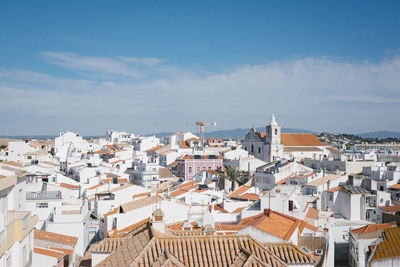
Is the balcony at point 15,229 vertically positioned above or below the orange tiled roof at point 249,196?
above

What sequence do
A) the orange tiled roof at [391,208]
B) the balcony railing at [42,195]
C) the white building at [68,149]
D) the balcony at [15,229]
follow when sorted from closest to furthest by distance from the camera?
1. the balcony at [15,229]
2. the balcony railing at [42,195]
3. the orange tiled roof at [391,208]
4. the white building at [68,149]

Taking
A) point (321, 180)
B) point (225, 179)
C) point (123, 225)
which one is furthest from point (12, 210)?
point (225, 179)

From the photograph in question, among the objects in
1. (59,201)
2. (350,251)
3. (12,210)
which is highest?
(12,210)

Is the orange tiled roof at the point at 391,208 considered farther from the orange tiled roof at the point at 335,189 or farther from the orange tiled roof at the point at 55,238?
the orange tiled roof at the point at 55,238

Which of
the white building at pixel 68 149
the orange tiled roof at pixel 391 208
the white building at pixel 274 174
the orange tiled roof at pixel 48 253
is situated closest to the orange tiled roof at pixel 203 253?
the orange tiled roof at pixel 48 253

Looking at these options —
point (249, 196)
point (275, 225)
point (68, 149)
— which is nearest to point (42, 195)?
point (249, 196)

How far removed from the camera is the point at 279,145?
282 feet

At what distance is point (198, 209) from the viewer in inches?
1226

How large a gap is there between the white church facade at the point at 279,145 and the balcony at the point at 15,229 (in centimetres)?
Result: 7162

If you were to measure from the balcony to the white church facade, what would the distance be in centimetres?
7162

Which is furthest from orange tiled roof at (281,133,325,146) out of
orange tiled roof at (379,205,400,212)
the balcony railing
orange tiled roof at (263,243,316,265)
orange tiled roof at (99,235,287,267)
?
orange tiled roof at (99,235,287,267)

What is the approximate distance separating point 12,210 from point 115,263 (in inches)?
136

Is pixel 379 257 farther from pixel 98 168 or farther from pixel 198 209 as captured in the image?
pixel 98 168

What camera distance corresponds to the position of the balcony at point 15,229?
39.0ft
